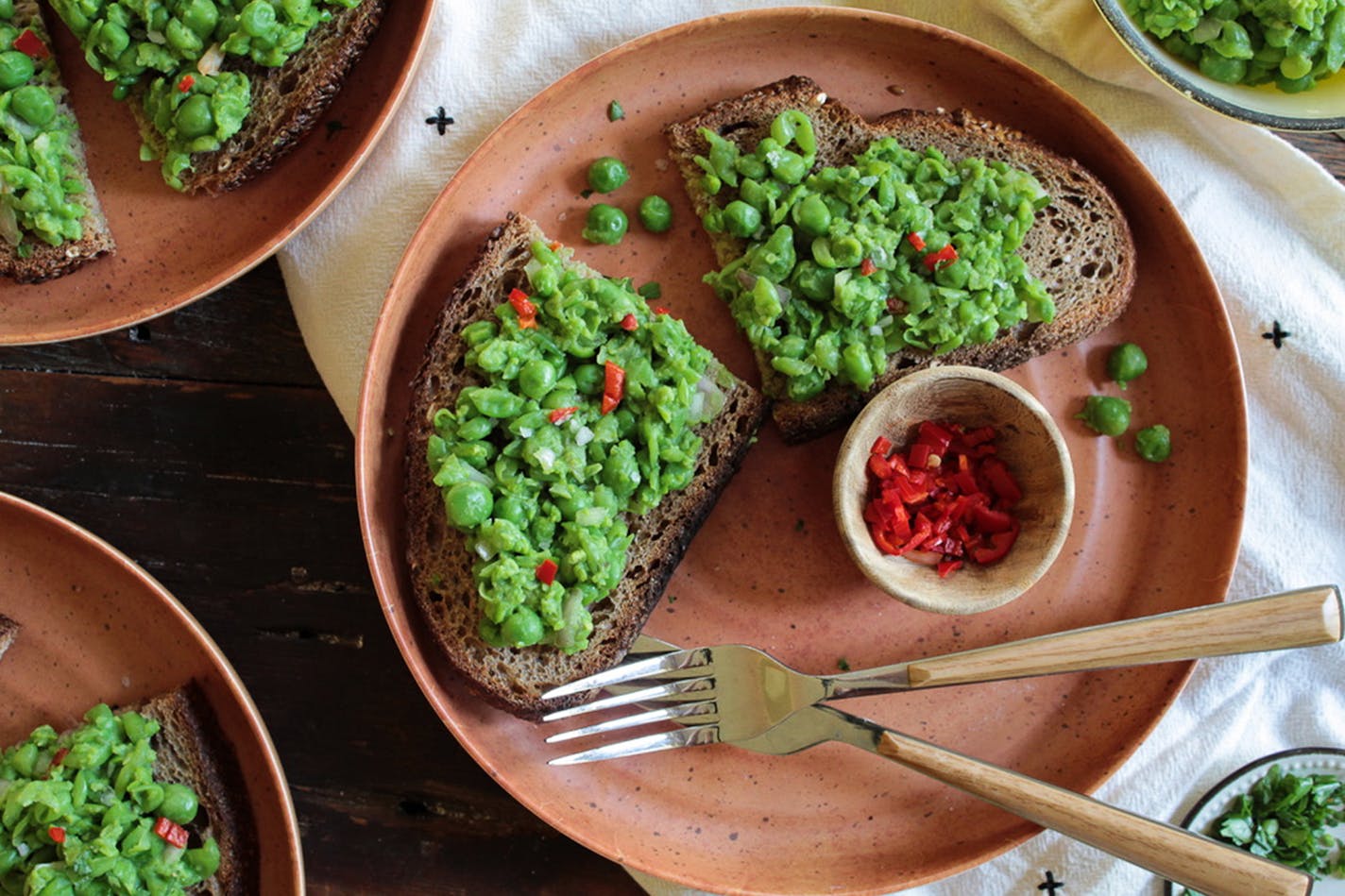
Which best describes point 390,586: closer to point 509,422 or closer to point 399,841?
point 509,422

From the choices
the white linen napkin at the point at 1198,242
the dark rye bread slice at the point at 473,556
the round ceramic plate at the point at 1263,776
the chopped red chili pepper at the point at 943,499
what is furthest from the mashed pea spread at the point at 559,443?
the round ceramic plate at the point at 1263,776

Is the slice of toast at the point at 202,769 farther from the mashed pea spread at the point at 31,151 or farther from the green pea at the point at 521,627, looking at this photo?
the mashed pea spread at the point at 31,151

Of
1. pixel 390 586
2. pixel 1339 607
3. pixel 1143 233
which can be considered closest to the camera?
pixel 1339 607

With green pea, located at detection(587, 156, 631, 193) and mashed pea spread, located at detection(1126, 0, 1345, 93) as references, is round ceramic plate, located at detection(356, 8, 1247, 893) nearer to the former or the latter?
green pea, located at detection(587, 156, 631, 193)

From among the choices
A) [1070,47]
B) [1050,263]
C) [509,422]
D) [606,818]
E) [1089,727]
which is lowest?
[606,818]

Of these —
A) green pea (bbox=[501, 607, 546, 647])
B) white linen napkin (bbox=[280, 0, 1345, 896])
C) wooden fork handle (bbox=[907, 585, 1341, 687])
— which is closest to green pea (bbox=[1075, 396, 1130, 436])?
white linen napkin (bbox=[280, 0, 1345, 896])

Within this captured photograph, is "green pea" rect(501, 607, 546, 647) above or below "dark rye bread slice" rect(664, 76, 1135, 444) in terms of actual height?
below

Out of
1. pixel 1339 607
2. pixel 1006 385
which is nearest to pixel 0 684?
pixel 1006 385
